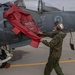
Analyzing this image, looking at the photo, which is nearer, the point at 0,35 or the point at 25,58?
the point at 0,35

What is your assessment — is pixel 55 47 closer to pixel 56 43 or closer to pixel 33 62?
pixel 56 43

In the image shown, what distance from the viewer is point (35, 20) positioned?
415 inches

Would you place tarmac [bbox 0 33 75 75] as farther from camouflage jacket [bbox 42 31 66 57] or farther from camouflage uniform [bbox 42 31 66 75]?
camouflage jacket [bbox 42 31 66 57]

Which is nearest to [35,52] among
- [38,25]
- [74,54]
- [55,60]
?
[74,54]

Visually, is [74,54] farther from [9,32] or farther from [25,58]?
[9,32]

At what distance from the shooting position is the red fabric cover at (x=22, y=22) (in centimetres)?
1011

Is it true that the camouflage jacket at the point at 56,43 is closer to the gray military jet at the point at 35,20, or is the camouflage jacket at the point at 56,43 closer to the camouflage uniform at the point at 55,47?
the camouflage uniform at the point at 55,47

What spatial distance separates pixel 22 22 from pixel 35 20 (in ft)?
1.45


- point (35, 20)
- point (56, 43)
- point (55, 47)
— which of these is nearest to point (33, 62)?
point (35, 20)

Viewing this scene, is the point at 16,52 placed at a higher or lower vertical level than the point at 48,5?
lower

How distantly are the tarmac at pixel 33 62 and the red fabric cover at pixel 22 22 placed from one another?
1.11 m

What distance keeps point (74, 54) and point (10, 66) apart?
3244 millimetres

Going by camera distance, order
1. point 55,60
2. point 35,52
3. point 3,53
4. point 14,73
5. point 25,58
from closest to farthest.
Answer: point 55,60 → point 14,73 → point 3,53 → point 25,58 → point 35,52

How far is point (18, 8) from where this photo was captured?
10.5m
